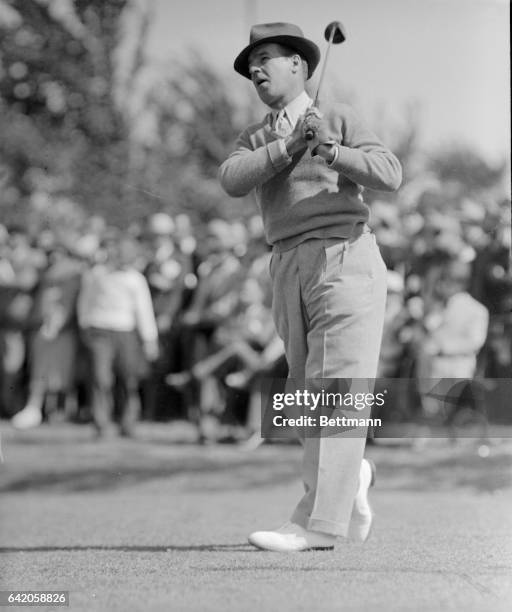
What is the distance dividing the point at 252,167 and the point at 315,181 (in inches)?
8.7

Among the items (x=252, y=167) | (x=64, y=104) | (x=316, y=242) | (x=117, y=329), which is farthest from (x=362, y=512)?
(x=64, y=104)

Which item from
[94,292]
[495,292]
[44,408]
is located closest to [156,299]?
[94,292]

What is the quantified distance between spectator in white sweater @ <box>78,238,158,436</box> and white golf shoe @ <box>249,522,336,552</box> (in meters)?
5.71

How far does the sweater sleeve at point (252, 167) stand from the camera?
4.25m

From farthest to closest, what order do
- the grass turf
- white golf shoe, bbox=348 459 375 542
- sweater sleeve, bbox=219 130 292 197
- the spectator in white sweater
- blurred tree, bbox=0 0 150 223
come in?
1. the spectator in white sweater
2. blurred tree, bbox=0 0 150 223
3. white golf shoe, bbox=348 459 375 542
4. sweater sleeve, bbox=219 130 292 197
5. the grass turf

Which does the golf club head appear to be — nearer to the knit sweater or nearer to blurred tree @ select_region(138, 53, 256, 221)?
the knit sweater

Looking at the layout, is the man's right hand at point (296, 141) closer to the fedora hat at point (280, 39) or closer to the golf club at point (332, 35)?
the golf club at point (332, 35)

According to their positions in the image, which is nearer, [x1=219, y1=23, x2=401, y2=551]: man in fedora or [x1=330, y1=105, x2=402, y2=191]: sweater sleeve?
[x1=330, y1=105, x2=402, y2=191]: sweater sleeve

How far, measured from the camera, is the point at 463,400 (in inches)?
292

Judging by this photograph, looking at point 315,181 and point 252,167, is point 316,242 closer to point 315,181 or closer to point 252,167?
point 315,181

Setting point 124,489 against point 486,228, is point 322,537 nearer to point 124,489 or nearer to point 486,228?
point 124,489

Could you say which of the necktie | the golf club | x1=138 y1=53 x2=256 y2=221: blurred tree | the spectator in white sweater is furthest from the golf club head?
the spectator in white sweater

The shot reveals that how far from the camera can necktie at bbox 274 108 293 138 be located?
173 inches

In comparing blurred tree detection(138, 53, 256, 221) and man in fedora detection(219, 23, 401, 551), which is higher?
blurred tree detection(138, 53, 256, 221)
